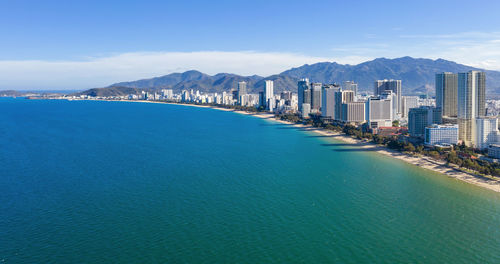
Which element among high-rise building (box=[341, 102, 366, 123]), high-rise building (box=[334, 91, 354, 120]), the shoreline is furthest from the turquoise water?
high-rise building (box=[334, 91, 354, 120])

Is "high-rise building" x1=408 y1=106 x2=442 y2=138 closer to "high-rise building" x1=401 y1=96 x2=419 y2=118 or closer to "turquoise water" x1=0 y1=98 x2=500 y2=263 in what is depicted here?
"turquoise water" x1=0 y1=98 x2=500 y2=263

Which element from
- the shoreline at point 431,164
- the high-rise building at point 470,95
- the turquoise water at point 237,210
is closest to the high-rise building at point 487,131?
the high-rise building at point 470,95

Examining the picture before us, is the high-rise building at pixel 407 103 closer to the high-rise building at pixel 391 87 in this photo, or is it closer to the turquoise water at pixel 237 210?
the high-rise building at pixel 391 87

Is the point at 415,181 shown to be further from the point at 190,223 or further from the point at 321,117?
the point at 321,117

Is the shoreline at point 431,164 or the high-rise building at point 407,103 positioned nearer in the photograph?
the shoreline at point 431,164

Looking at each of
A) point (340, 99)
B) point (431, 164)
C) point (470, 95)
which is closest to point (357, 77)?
point (340, 99)
